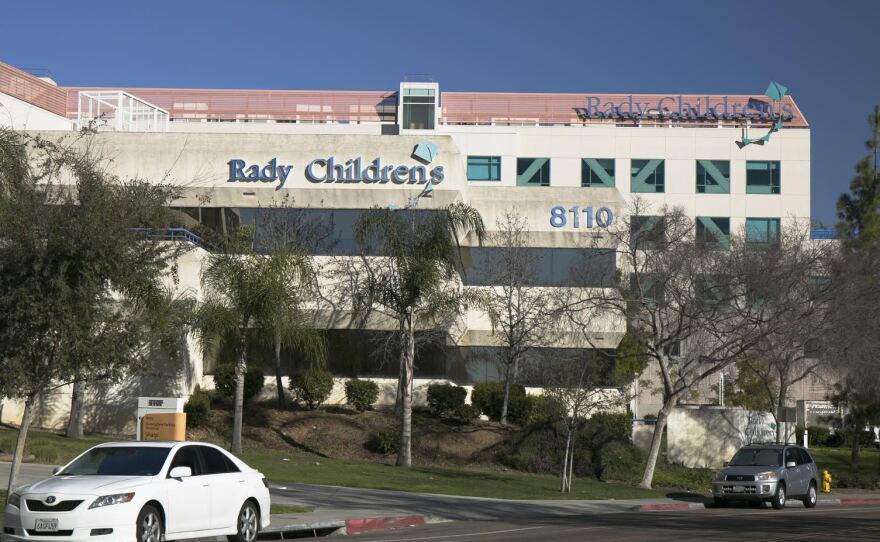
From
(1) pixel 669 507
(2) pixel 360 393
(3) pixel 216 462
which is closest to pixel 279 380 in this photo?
(2) pixel 360 393

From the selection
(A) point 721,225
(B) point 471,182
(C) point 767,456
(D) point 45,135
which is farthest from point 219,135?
(A) point 721,225

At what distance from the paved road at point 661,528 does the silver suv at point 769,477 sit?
2.10 m

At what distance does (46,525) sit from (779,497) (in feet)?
69.0

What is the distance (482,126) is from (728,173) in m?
15.2

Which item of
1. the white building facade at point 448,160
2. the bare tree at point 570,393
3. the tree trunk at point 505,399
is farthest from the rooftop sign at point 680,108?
the bare tree at point 570,393

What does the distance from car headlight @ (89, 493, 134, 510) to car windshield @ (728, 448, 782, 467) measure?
20.4m

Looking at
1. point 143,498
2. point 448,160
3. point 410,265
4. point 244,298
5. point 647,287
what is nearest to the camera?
point 143,498

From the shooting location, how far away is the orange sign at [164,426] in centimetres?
2239

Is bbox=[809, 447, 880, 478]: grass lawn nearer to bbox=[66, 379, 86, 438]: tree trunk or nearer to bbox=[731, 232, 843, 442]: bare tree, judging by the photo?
bbox=[731, 232, 843, 442]: bare tree

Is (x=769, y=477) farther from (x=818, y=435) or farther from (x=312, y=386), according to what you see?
(x=818, y=435)

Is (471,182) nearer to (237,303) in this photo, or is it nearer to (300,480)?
(237,303)

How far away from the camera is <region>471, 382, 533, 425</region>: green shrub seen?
4256 centimetres

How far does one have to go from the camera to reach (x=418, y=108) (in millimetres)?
64438

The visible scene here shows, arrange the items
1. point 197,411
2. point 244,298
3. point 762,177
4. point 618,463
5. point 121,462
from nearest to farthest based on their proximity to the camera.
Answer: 1. point 121,462
2. point 244,298
3. point 197,411
4. point 618,463
5. point 762,177
